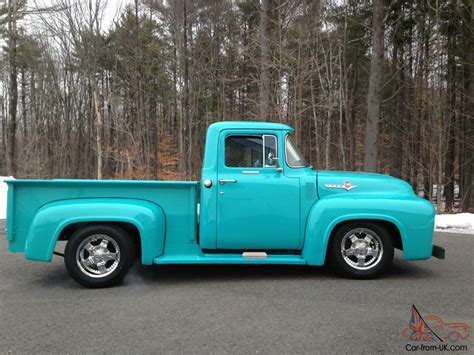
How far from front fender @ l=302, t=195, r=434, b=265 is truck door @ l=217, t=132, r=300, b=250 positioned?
22 cm

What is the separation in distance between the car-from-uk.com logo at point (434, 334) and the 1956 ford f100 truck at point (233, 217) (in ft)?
4.26

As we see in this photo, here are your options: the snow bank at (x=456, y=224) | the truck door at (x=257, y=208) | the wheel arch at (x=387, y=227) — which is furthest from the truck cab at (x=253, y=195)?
the snow bank at (x=456, y=224)

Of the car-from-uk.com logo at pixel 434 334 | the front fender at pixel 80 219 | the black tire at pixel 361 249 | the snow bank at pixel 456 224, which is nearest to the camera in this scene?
the car-from-uk.com logo at pixel 434 334

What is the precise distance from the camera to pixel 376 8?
13188mm

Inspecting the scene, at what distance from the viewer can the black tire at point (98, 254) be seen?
185 inches

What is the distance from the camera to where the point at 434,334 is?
11.3ft

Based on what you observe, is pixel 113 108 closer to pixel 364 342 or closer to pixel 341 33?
pixel 341 33

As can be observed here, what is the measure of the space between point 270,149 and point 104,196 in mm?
2245

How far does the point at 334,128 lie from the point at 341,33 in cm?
778

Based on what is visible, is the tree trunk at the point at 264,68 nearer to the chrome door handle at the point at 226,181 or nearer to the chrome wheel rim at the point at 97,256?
the chrome door handle at the point at 226,181

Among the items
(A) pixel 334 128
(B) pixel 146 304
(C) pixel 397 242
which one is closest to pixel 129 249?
(B) pixel 146 304

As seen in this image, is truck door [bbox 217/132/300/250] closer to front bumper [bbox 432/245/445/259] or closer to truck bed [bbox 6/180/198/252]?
truck bed [bbox 6/180/198/252]

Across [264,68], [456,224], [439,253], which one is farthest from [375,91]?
[439,253]

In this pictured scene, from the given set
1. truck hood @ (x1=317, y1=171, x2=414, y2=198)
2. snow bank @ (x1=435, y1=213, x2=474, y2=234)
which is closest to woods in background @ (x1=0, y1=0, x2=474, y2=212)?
snow bank @ (x1=435, y1=213, x2=474, y2=234)
